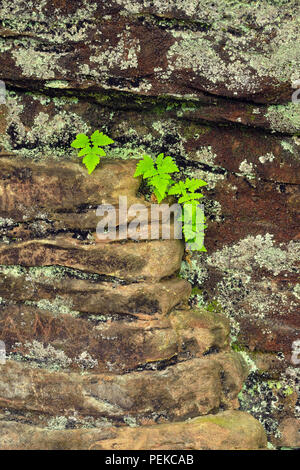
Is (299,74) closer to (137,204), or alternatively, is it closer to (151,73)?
(151,73)

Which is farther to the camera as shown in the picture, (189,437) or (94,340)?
(94,340)

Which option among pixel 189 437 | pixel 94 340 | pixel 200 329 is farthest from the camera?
pixel 200 329

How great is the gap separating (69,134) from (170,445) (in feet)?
6.11

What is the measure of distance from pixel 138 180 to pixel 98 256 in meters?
0.51

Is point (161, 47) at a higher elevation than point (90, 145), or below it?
higher

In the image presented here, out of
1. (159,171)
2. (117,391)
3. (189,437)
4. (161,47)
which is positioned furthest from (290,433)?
(161,47)

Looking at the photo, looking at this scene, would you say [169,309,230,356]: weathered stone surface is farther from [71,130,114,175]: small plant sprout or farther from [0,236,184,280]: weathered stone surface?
[71,130,114,175]: small plant sprout

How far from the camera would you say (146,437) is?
118 inches

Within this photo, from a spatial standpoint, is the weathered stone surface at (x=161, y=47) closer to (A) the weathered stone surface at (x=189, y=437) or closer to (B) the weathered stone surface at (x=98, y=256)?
(B) the weathered stone surface at (x=98, y=256)

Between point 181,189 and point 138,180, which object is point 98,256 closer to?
point 138,180

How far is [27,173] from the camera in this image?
10.2 ft

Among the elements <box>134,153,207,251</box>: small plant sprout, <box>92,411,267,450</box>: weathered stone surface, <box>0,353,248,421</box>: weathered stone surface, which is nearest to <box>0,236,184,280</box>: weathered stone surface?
<box>134,153,207,251</box>: small plant sprout
